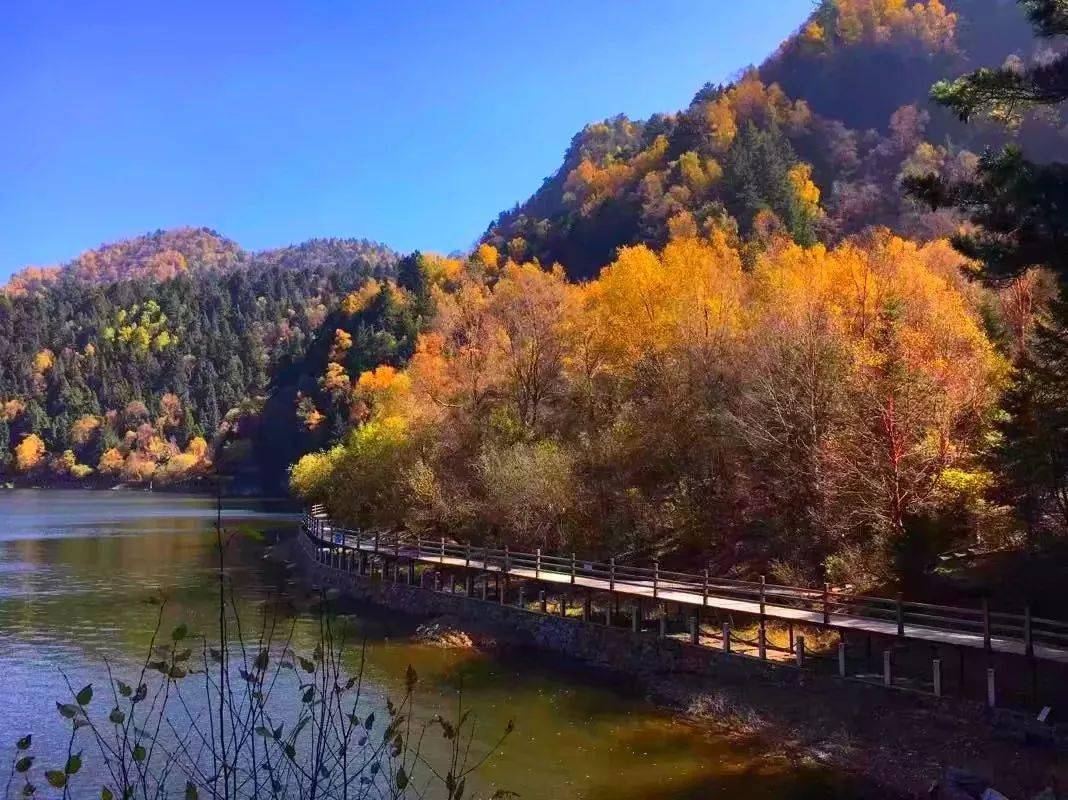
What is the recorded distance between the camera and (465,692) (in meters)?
23.2

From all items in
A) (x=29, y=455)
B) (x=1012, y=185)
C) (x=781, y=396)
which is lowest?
(x=29, y=455)

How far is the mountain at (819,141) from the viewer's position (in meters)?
88.4

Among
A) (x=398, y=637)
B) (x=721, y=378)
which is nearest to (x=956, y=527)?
(x=721, y=378)

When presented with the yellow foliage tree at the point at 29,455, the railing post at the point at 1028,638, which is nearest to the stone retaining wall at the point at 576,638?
the railing post at the point at 1028,638

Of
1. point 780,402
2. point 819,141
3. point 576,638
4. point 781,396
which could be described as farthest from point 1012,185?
point 819,141

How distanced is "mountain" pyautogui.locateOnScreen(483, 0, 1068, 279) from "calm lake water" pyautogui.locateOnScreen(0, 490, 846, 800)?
191 ft

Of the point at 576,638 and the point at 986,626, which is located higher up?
the point at 986,626

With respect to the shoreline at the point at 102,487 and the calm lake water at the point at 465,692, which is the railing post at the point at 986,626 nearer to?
the calm lake water at the point at 465,692

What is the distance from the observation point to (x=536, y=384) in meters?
42.4

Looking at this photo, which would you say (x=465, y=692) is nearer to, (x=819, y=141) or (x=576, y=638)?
(x=576, y=638)

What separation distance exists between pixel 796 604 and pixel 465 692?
8.75m

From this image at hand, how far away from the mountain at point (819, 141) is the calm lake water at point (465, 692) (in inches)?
2288

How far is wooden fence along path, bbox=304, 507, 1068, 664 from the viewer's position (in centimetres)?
1762

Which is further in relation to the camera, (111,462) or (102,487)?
(111,462)
